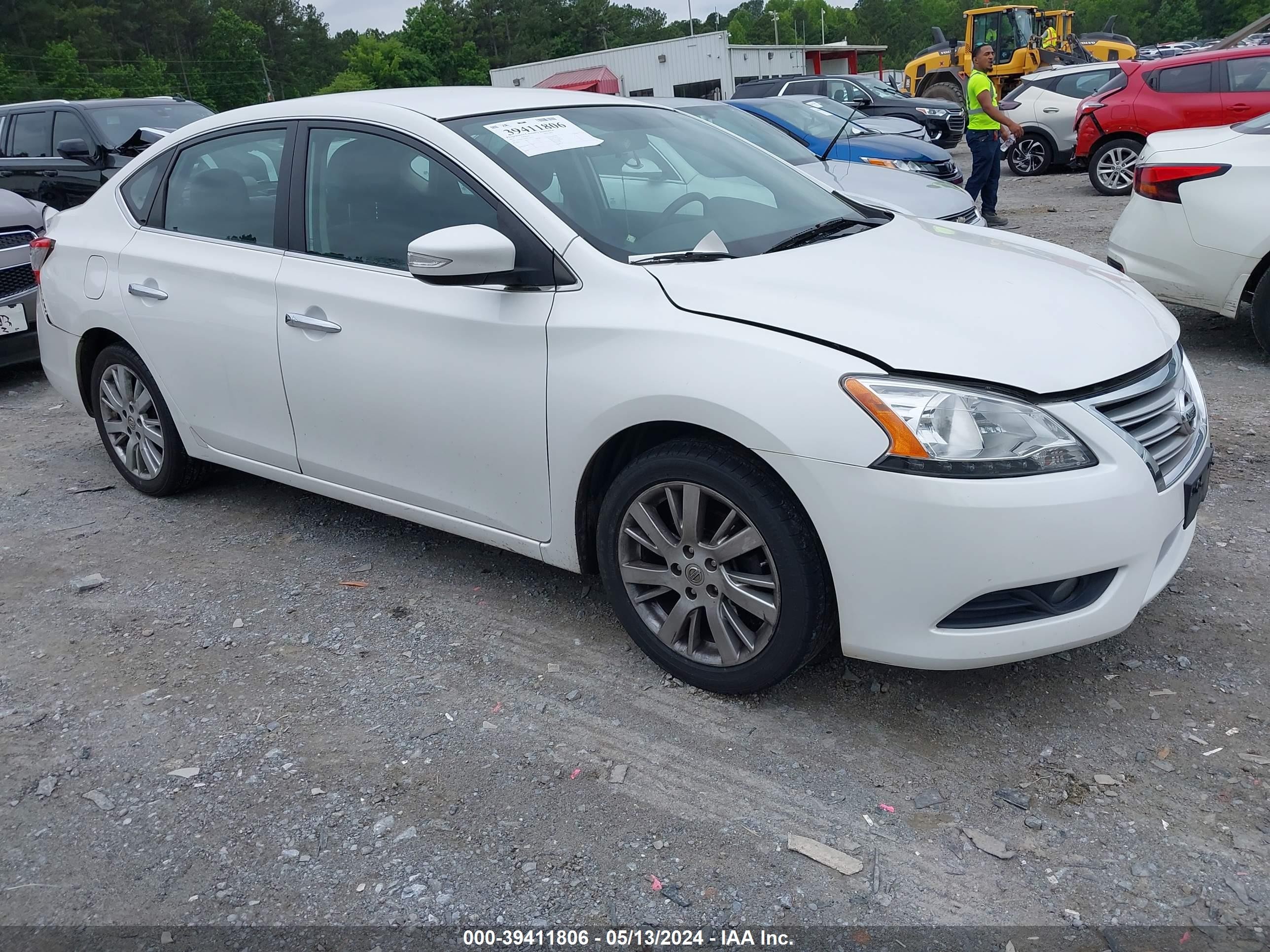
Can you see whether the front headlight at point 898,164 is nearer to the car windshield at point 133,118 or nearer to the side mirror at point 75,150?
the car windshield at point 133,118

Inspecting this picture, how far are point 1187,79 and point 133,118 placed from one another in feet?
38.2

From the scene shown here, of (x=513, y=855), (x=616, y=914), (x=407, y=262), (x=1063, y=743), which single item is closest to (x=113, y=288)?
(x=407, y=262)

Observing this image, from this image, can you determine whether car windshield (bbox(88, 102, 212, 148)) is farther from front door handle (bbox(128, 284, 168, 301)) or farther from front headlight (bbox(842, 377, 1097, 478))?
front headlight (bbox(842, 377, 1097, 478))

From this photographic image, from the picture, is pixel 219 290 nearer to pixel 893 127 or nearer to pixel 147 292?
pixel 147 292

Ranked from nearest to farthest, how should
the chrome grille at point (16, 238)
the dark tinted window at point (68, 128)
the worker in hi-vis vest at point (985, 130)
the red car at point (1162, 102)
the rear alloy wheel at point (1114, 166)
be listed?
the chrome grille at point (16, 238) → the worker in hi-vis vest at point (985, 130) → the dark tinted window at point (68, 128) → the red car at point (1162, 102) → the rear alloy wheel at point (1114, 166)

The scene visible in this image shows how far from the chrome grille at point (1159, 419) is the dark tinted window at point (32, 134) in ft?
37.4

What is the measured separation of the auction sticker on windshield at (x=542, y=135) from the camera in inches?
135

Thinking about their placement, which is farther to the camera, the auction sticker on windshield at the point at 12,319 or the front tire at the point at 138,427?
the auction sticker on windshield at the point at 12,319

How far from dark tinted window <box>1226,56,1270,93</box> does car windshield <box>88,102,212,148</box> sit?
1113 centimetres

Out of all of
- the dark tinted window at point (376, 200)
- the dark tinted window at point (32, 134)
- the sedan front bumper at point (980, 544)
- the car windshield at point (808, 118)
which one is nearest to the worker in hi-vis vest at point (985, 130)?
the car windshield at point (808, 118)

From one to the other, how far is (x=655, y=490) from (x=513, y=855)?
103cm

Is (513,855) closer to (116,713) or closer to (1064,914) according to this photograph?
(1064,914)

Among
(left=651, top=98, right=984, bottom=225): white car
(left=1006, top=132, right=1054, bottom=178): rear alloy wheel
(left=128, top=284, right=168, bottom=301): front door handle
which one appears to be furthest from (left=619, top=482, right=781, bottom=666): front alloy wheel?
(left=1006, top=132, right=1054, bottom=178): rear alloy wheel

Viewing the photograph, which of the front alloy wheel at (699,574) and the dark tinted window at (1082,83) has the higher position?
the dark tinted window at (1082,83)
